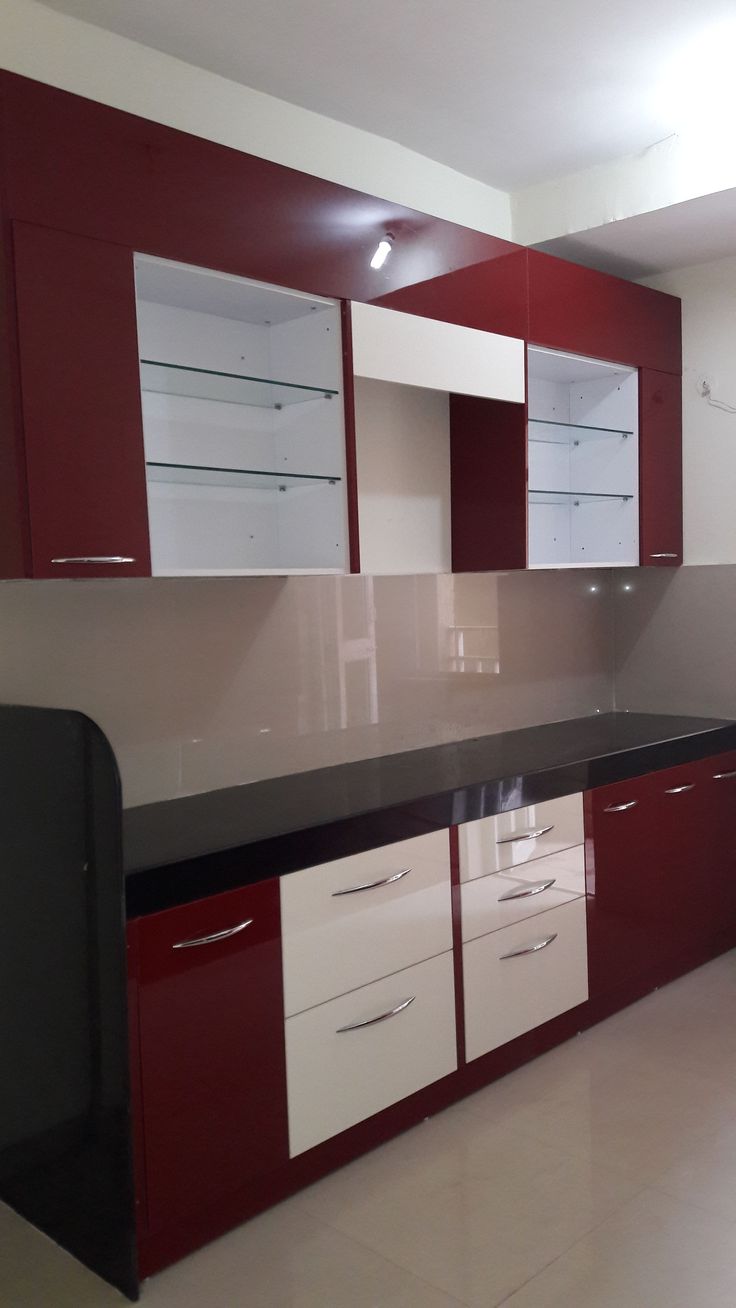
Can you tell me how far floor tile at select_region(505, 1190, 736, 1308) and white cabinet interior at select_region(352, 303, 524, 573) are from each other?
1826 mm

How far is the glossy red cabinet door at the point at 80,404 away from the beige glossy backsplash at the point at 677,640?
8.32ft

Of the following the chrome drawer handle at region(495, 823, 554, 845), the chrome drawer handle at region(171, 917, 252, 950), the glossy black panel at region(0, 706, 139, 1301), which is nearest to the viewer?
the glossy black panel at region(0, 706, 139, 1301)

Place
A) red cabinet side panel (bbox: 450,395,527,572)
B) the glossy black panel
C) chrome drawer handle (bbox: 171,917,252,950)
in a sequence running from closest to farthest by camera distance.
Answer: the glossy black panel → chrome drawer handle (bbox: 171,917,252,950) → red cabinet side panel (bbox: 450,395,527,572)

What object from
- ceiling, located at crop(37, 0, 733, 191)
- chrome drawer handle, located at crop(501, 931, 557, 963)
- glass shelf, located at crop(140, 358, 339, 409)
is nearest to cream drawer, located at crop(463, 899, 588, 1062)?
chrome drawer handle, located at crop(501, 931, 557, 963)

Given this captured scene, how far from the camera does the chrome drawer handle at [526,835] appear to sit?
2879 mm

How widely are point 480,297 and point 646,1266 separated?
2.58m

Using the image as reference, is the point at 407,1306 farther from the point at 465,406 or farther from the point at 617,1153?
the point at 465,406

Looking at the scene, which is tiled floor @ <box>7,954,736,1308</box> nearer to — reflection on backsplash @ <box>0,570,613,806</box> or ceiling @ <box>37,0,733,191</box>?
reflection on backsplash @ <box>0,570,613,806</box>

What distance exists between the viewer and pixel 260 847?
2232 millimetres

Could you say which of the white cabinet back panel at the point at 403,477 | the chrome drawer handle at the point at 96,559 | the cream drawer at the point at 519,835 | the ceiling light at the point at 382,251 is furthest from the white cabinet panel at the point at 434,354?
the cream drawer at the point at 519,835

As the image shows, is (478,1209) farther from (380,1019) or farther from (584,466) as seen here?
(584,466)

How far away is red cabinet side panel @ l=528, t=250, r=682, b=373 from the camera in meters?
3.34

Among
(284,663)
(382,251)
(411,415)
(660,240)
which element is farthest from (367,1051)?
(660,240)

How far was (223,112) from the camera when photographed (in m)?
2.78
